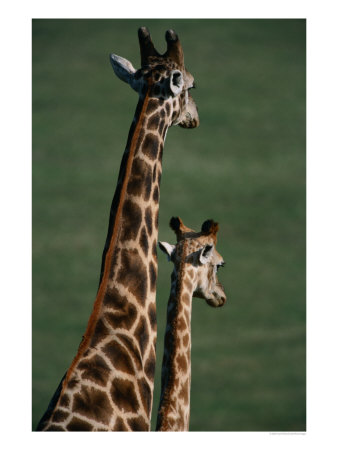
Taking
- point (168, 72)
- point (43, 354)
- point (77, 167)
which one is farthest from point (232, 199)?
point (168, 72)

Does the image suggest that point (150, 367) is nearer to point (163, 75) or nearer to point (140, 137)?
point (140, 137)

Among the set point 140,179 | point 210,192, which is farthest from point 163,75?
point 210,192

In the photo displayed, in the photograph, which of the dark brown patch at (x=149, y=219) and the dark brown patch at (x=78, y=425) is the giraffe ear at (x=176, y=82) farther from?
the dark brown patch at (x=78, y=425)

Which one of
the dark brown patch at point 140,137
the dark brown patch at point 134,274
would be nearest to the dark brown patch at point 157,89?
the dark brown patch at point 140,137

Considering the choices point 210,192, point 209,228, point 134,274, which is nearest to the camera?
point 134,274

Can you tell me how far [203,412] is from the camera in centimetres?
1836

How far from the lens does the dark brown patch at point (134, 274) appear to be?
5676 millimetres

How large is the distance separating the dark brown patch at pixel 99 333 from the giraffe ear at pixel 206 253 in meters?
2.06

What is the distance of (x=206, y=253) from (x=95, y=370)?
7.77 feet

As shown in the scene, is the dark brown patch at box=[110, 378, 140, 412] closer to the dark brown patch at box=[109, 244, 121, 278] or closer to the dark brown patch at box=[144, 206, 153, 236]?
the dark brown patch at box=[109, 244, 121, 278]

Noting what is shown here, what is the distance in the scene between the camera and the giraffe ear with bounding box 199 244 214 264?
7457mm

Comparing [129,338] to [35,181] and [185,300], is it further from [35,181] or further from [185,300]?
[35,181]

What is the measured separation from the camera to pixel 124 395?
17.7ft

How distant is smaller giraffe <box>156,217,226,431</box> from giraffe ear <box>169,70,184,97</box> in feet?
5.30
